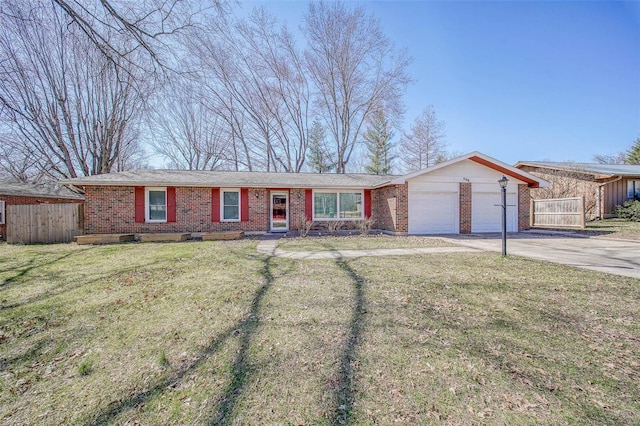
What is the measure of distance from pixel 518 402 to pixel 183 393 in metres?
2.67

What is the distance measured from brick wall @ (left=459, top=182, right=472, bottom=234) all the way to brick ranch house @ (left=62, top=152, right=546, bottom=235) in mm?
47

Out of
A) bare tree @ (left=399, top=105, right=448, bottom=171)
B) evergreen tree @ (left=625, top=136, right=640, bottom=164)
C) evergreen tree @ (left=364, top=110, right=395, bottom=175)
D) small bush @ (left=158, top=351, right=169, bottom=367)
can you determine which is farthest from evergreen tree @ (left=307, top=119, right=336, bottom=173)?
evergreen tree @ (left=625, top=136, right=640, bottom=164)

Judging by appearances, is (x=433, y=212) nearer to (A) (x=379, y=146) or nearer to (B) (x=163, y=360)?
(B) (x=163, y=360)

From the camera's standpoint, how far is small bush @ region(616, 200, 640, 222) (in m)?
15.8

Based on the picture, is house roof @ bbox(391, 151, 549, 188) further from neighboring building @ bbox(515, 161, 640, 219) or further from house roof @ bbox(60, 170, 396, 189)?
neighboring building @ bbox(515, 161, 640, 219)

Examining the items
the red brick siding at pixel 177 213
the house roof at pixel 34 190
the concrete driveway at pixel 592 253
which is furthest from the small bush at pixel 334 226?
the house roof at pixel 34 190

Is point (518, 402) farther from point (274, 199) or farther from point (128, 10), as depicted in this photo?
point (274, 199)

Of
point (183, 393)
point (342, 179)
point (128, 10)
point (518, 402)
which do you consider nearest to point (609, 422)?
Result: point (518, 402)

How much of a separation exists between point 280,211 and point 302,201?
1213 mm

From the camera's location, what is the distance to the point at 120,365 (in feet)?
9.09

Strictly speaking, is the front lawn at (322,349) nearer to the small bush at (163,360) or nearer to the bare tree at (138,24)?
the small bush at (163,360)

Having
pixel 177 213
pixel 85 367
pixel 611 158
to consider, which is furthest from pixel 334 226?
pixel 611 158

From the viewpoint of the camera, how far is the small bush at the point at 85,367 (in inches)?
104

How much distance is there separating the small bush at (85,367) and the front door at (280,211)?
1083 cm
